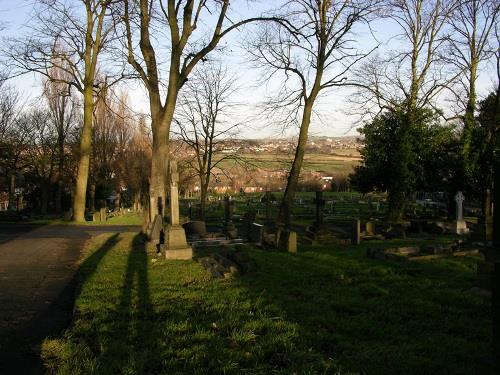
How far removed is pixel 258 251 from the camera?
1178cm

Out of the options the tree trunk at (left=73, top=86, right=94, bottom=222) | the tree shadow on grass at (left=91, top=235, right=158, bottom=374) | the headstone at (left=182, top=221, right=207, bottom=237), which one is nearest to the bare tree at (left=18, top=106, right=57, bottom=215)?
the tree trunk at (left=73, top=86, right=94, bottom=222)

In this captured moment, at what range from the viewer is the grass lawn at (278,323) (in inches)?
159

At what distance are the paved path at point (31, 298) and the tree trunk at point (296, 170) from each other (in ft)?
25.2

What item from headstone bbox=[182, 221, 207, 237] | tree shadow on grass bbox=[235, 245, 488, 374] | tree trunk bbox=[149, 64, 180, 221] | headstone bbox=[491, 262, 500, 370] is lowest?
tree shadow on grass bbox=[235, 245, 488, 374]

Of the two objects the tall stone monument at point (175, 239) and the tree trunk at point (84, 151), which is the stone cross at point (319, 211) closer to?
the tall stone monument at point (175, 239)

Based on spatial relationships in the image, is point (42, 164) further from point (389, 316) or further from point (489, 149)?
point (389, 316)

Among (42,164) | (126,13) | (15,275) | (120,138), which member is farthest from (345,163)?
(15,275)

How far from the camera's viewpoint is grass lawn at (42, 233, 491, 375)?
4047 millimetres

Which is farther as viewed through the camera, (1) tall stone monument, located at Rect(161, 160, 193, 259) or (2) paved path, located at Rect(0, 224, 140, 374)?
(1) tall stone monument, located at Rect(161, 160, 193, 259)

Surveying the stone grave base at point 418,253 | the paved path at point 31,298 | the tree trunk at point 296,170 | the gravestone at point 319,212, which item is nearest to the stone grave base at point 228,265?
the paved path at point 31,298

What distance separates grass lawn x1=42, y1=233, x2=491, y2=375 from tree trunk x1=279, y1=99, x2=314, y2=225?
8.68m

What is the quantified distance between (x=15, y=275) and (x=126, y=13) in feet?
34.2

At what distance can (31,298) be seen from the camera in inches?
278

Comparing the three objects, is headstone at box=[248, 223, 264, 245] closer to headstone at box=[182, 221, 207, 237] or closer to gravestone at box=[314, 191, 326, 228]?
headstone at box=[182, 221, 207, 237]
